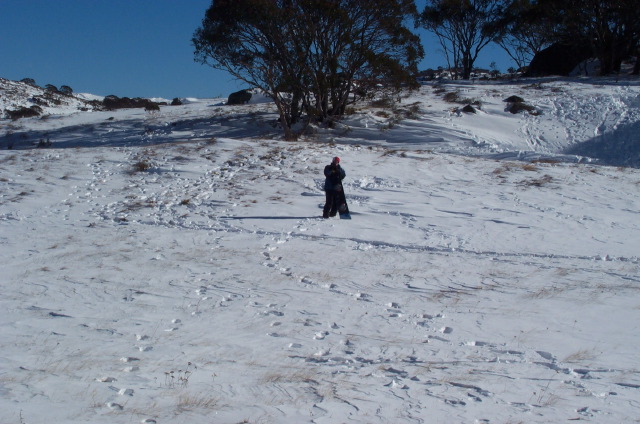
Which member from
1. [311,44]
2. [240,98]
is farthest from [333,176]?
[240,98]

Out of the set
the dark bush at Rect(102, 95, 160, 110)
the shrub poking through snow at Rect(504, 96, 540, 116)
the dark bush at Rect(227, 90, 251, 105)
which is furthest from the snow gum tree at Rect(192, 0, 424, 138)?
the dark bush at Rect(102, 95, 160, 110)

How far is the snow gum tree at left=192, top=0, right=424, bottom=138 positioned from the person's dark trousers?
1161 centimetres

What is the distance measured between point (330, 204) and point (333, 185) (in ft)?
1.37

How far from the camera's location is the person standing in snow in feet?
39.6

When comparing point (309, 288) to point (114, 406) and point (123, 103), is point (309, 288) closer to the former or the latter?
point (114, 406)

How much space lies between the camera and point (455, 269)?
30.5ft

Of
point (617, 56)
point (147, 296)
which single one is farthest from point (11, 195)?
point (617, 56)

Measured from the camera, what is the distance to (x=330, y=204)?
40.3 ft

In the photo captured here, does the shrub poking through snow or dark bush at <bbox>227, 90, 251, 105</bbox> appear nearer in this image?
the shrub poking through snow

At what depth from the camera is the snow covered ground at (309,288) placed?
5012 millimetres

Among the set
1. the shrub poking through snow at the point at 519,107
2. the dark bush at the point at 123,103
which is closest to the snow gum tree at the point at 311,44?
the shrub poking through snow at the point at 519,107

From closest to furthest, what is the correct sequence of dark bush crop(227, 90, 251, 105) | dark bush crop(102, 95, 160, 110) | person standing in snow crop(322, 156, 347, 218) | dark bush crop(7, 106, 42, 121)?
1. person standing in snow crop(322, 156, 347, 218)
2. dark bush crop(7, 106, 42, 121)
3. dark bush crop(227, 90, 251, 105)
4. dark bush crop(102, 95, 160, 110)

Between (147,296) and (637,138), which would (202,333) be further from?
(637,138)

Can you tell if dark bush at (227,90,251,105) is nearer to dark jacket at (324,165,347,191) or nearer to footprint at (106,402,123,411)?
dark jacket at (324,165,347,191)
